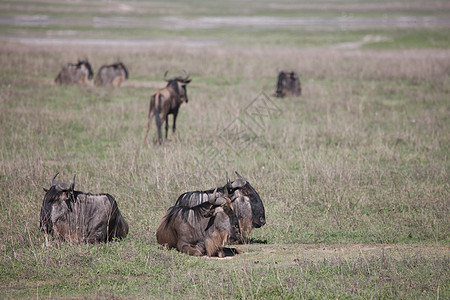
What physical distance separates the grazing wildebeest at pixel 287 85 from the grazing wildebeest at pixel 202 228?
1479 centimetres

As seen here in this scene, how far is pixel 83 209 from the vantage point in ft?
25.6

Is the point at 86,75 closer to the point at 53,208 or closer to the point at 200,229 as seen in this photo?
the point at 53,208

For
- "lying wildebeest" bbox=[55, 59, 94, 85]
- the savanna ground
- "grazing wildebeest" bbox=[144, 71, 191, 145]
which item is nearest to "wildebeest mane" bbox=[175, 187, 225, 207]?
the savanna ground

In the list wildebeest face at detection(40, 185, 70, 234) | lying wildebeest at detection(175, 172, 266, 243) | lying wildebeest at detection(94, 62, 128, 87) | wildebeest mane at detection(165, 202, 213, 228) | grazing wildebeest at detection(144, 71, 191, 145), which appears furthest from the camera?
lying wildebeest at detection(94, 62, 128, 87)

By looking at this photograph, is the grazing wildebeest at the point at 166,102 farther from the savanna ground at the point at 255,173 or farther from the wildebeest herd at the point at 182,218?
the wildebeest herd at the point at 182,218

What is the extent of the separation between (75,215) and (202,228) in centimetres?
175

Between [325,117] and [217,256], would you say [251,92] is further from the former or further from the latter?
[217,256]

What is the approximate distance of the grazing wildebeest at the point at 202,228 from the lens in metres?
7.26

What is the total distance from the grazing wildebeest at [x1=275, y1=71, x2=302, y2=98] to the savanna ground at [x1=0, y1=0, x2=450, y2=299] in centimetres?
57

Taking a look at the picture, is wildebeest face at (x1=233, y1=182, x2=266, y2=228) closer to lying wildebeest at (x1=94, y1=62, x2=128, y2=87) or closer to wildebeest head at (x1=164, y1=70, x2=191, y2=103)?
wildebeest head at (x1=164, y1=70, x2=191, y2=103)

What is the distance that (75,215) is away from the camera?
772 cm

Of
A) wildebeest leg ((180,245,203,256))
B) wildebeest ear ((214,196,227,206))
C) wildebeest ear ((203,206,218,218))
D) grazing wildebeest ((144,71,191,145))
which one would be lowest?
wildebeest leg ((180,245,203,256))

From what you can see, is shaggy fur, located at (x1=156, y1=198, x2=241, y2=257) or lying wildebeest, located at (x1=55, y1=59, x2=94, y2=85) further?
lying wildebeest, located at (x1=55, y1=59, x2=94, y2=85)

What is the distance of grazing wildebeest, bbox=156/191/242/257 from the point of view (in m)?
7.26
